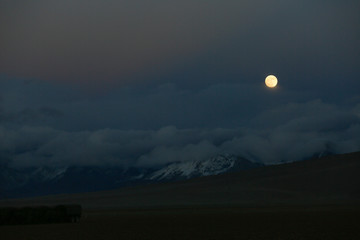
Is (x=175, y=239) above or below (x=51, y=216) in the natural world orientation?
below

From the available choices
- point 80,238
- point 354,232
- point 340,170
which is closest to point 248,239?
point 354,232

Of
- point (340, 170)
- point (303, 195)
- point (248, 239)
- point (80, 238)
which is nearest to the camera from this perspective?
point (248, 239)

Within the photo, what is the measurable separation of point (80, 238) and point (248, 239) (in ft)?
44.4

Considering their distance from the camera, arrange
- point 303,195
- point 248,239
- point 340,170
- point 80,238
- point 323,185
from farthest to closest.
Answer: point 340,170 → point 323,185 → point 303,195 → point 80,238 → point 248,239

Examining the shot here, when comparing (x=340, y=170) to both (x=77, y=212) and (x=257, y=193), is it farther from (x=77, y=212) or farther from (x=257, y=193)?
(x=77, y=212)

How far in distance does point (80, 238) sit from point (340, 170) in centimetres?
16235

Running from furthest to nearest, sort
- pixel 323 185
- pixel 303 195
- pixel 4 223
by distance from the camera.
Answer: pixel 323 185 < pixel 303 195 < pixel 4 223

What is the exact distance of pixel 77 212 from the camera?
7619 cm

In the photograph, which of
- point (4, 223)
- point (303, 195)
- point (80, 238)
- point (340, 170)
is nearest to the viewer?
point (80, 238)

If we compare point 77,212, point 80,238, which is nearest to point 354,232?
point 80,238

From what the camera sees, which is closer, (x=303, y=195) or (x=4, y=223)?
(x=4, y=223)

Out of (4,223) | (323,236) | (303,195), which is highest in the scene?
(303,195)

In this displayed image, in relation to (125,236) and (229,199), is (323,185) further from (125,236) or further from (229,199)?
(125,236)

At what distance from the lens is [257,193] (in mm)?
182000
